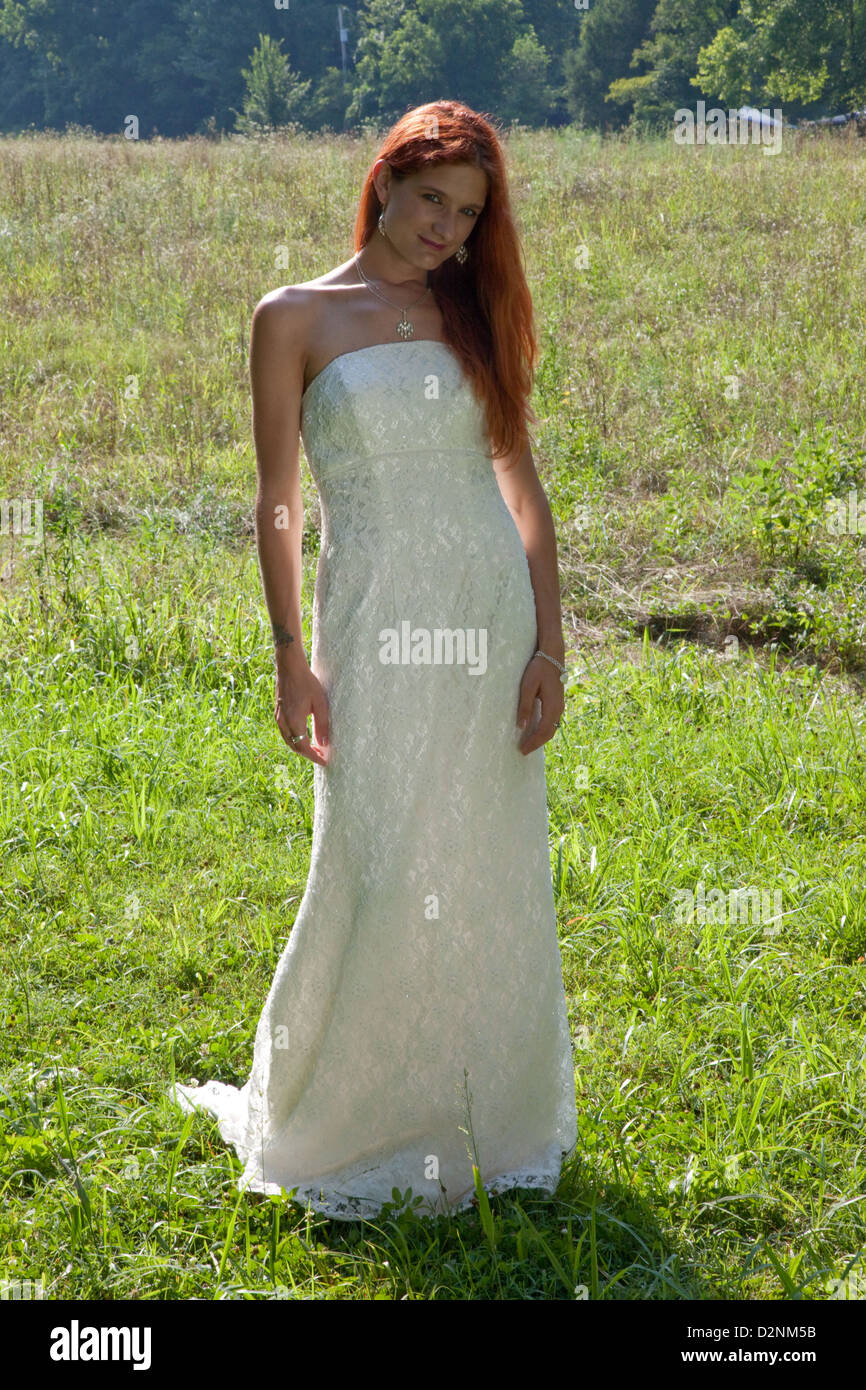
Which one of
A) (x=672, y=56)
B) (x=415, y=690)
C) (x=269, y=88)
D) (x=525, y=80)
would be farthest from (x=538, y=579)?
(x=525, y=80)

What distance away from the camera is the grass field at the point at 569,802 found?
94.0 inches

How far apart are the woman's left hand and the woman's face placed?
824 mm

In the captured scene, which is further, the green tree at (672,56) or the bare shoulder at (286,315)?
the green tree at (672,56)

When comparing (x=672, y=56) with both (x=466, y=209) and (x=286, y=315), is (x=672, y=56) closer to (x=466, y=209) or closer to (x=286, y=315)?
(x=466, y=209)

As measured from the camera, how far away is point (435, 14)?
42.4 metres

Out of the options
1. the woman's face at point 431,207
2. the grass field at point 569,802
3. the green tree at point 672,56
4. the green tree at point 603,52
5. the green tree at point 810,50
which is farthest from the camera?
the green tree at point 603,52

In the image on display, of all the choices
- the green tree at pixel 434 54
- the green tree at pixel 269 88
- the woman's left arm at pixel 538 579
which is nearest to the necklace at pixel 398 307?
the woman's left arm at pixel 538 579

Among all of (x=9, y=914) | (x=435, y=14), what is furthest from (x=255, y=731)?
(x=435, y=14)

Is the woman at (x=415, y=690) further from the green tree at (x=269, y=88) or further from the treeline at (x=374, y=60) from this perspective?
the treeline at (x=374, y=60)

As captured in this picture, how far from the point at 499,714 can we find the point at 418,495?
47 cm

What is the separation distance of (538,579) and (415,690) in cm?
41

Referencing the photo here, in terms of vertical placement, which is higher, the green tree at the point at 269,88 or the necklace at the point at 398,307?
the green tree at the point at 269,88

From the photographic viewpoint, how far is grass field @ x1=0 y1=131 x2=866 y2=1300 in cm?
239

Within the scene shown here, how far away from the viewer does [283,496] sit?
2.26 meters
